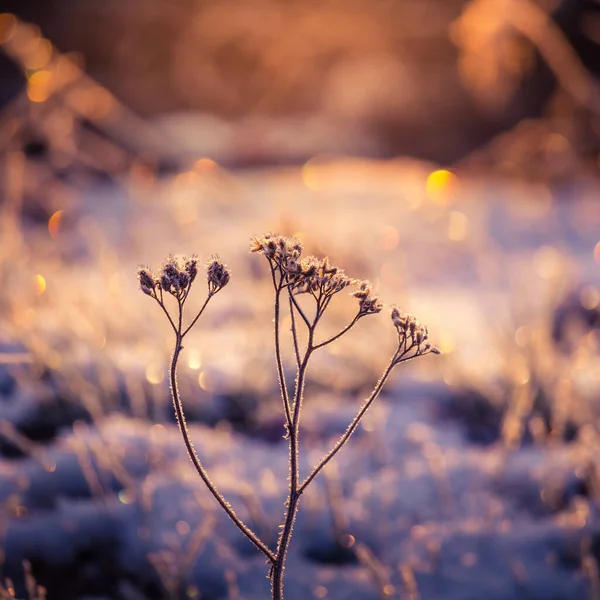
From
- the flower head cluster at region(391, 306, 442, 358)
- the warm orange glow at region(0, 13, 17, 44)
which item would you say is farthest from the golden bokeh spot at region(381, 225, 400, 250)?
the flower head cluster at region(391, 306, 442, 358)

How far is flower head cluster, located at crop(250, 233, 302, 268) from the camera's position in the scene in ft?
3.50

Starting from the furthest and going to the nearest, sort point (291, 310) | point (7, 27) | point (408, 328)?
1. point (7, 27)
2. point (408, 328)
3. point (291, 310)

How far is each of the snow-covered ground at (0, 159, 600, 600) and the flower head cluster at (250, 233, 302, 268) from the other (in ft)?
2.37

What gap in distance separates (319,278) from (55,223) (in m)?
4.41

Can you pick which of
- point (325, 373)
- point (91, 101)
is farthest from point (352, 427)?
point (91, 101)

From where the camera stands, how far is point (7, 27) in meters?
3.52

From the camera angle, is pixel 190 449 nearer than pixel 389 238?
Yes

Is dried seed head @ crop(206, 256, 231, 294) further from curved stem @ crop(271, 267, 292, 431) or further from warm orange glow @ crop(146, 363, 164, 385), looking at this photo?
warm orange glow @ crop(146, 363, 164, 385)

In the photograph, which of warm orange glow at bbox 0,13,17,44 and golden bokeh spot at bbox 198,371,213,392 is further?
warm orange glow at bbox 0,13,17,44

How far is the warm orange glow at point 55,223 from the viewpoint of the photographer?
16.3 feet

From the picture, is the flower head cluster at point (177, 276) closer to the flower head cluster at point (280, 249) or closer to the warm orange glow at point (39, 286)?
the flower head cluster at point (280, 249)

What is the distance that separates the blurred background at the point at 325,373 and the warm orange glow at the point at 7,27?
0.02 m

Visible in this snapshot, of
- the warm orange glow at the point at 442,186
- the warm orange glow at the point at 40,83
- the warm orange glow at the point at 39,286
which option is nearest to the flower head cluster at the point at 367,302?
the warm orange glow at the point at 39,286

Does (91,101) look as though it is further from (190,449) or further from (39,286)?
(190,449)
